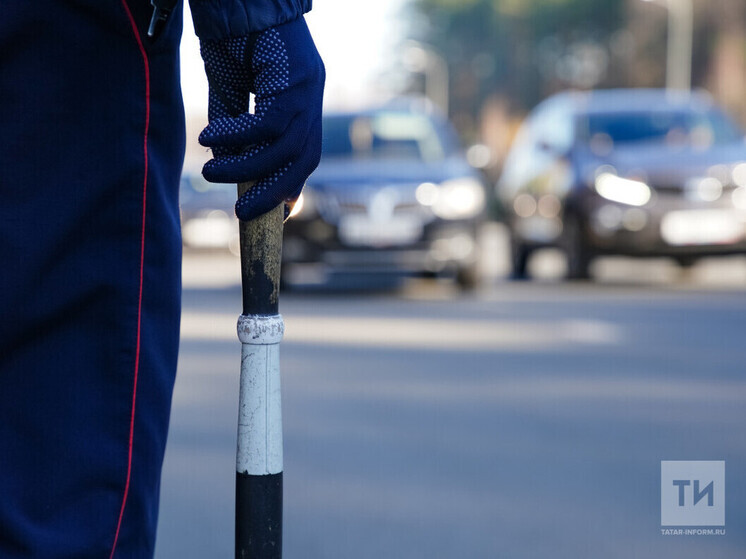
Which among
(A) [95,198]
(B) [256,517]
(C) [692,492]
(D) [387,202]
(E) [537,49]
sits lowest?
(C) [692,492]

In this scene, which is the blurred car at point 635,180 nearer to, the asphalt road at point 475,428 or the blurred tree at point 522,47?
the asphalt road at point 475,428

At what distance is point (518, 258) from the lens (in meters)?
13.5

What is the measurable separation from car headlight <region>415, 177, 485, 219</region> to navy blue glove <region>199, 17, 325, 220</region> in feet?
30.1

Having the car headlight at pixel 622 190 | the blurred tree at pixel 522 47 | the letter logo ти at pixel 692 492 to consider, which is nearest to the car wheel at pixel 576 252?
the car headlight at pixel 622 190

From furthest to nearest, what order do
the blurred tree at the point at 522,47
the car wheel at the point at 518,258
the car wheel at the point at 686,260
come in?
1. the blurred tree at the point at 522,47
2. the car wheel at the point at 518,258
3. the car wheel at the point at 686,260

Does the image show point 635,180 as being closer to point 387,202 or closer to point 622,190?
point 622,190

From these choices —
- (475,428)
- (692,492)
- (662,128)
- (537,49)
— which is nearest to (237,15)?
(692,492)

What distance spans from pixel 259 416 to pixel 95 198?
34 cm

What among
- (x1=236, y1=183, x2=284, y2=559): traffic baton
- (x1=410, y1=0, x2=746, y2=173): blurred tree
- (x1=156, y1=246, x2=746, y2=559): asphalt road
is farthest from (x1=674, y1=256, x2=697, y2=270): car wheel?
(x1=410, y1=0, x2=746, y2=173): blurred tree

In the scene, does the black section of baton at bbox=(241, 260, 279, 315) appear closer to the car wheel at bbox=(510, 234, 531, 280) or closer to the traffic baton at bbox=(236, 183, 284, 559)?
the traffic baton at bbox=(236, 183, 284, 559)

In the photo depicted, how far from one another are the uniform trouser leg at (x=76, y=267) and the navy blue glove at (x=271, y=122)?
0.33ft

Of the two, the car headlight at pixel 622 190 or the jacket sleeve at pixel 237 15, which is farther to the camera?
the car headlight at pixel 622 190

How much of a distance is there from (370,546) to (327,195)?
7439 mm

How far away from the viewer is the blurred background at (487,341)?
3.87 metres
